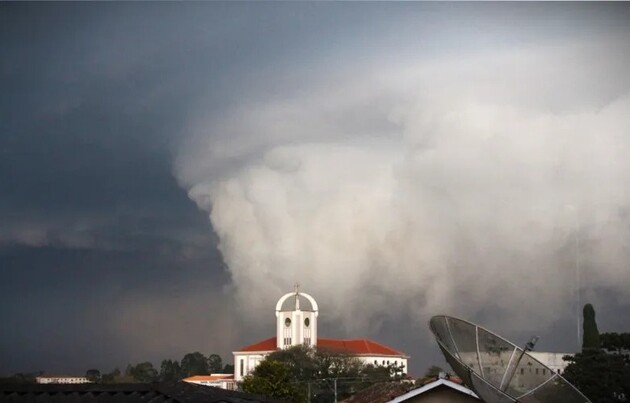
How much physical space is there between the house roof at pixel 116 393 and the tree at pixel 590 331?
37361mm

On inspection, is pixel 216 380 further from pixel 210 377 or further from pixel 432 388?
pixel 432 388

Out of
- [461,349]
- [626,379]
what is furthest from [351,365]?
[461,349]

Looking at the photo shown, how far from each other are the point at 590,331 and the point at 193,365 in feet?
92.4

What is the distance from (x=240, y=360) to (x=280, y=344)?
16.7 ft

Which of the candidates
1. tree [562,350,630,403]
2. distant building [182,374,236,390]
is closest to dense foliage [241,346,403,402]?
distant building [182,374,236,390]

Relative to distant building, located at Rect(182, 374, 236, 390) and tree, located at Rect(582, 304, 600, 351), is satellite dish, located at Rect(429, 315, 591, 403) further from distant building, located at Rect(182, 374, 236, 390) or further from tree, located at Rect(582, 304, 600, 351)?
distant building, located at Rect(182, 374, 236, 390)

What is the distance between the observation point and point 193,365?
63.8 metres

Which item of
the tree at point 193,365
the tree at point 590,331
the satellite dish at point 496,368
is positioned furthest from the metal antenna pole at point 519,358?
the tree at point 193,365

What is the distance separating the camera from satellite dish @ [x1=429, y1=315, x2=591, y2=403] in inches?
519

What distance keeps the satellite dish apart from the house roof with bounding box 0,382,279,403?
6.26 meters

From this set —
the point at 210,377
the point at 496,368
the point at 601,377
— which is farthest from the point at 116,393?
the point at 210,377

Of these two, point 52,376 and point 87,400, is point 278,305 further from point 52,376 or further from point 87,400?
point 87,400

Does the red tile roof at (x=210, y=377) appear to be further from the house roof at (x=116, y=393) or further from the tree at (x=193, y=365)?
the house roof at (x=116, y=393)

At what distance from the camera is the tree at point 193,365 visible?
201 feet
